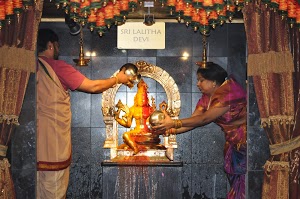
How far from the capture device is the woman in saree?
359 inches

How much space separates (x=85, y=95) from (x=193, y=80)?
1606mm

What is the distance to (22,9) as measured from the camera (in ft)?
26.0

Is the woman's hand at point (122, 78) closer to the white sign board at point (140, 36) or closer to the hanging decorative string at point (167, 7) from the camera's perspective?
the white sign board at point (140, 36)

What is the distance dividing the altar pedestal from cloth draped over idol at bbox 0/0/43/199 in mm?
1826

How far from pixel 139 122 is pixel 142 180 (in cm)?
97

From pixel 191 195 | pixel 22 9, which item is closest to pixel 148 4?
pixel 22 9

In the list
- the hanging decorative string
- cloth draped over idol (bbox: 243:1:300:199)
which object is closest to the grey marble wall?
the hanging decorative string

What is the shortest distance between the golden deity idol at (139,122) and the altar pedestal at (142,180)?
45 centimetres

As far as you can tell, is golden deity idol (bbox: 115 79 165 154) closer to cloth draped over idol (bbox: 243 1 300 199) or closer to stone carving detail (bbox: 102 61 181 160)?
stone carving detail (bbox: 102 61 181 160)

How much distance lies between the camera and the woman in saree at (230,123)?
911 centimetres

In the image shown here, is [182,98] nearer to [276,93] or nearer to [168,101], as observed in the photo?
[168,101]

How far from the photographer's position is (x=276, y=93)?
7953 mm

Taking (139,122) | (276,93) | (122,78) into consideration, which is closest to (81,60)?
(122,78)

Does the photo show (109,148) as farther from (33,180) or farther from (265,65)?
(265,65)
